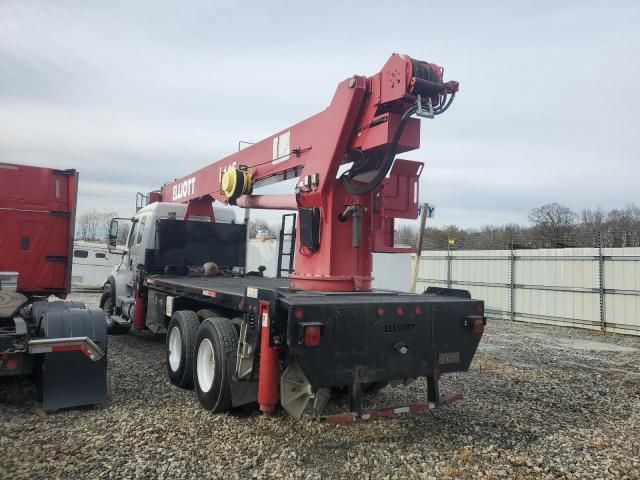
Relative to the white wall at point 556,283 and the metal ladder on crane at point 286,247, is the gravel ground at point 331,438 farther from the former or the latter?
the white wall at point 556,283

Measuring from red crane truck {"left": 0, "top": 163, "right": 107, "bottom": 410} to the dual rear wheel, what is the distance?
98cm

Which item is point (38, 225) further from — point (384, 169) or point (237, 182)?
point (384, 169)

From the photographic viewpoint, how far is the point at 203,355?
5703mm

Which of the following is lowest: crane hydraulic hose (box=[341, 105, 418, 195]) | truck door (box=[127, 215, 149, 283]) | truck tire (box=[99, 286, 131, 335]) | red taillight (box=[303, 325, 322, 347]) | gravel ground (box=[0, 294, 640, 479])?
gravel ground (box=[0, 294, 640, 479])

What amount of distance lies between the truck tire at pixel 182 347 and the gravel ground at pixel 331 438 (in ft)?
0.56

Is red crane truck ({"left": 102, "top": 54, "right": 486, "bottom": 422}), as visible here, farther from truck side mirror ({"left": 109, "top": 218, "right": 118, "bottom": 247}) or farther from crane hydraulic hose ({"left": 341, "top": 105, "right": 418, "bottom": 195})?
truck side mirror ({"left": 109, "top": 218, "right": 118, "bottom": 247})

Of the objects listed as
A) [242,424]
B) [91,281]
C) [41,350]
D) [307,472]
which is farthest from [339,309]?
[91,281]

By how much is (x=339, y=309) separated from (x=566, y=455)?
2.42 m

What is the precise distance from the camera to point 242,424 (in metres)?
5.03

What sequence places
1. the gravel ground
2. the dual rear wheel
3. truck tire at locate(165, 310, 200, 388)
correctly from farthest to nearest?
1. truck tire at locate(165, 310, 200, 388)
2. the dual rear wheel
3. the gravel ground

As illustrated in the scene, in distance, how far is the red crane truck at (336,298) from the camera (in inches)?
175

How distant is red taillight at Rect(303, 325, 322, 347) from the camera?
4.22 m

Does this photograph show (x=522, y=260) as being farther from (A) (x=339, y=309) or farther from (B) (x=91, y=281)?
(B) (x=91, y=281)

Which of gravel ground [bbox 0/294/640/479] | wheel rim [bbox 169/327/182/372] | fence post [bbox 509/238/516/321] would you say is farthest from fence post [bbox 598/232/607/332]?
wheel rim [bbox 169/327/182/372]
